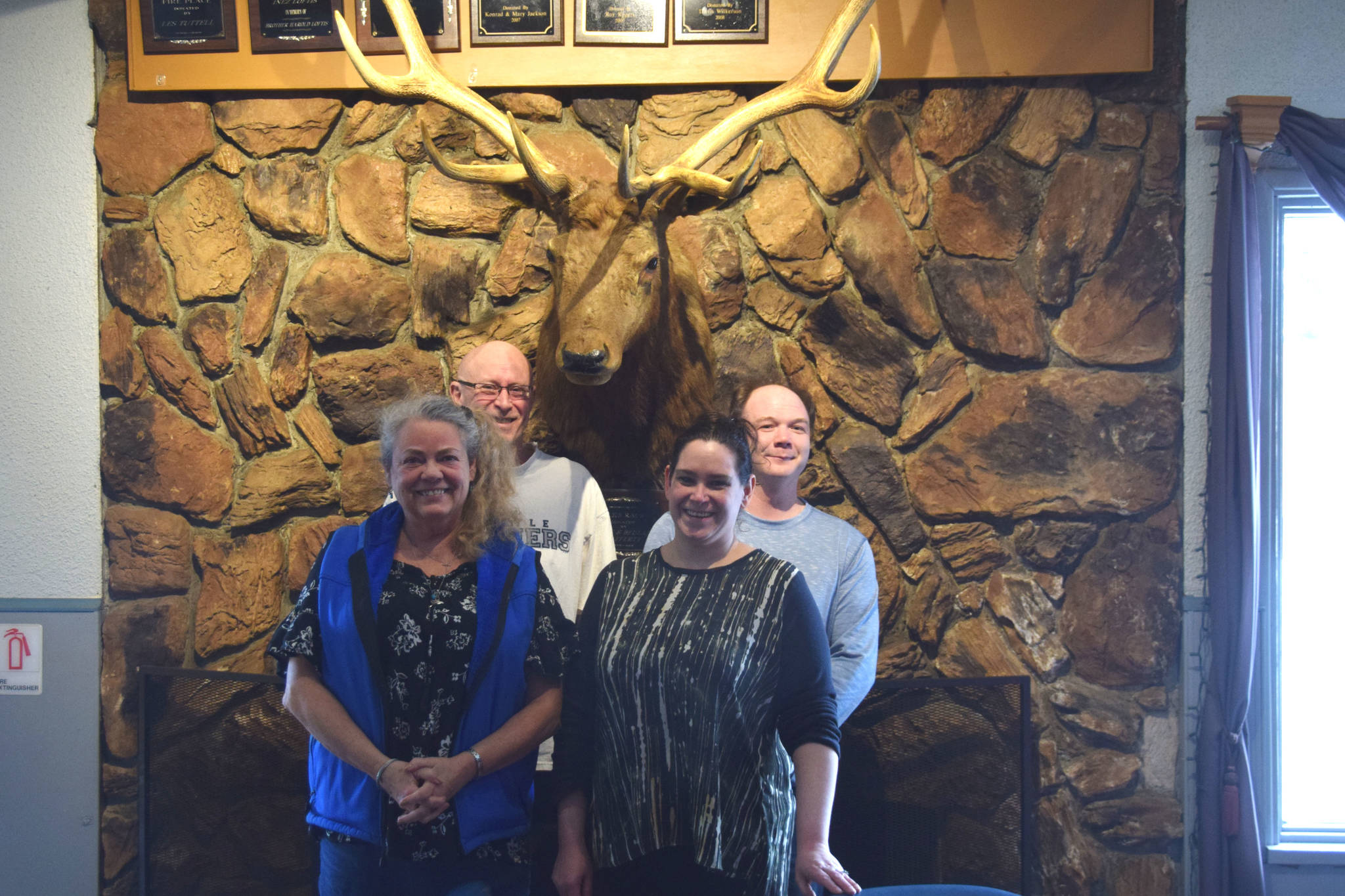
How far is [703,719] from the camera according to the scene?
1558 millimetres

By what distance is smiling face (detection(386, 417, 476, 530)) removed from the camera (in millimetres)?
1712

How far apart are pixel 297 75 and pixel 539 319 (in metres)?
1.06

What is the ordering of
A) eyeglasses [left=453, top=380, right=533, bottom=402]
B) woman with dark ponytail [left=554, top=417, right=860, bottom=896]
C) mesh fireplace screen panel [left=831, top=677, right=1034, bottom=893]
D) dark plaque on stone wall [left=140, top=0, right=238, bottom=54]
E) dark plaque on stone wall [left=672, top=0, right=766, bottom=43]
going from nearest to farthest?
woman with dark ponytail [left=554, top=417, right=860, bottom=896] → eyeglasses [left=453, top=380, right=533, bottom=402] → mesh fireplace screen panel [left=831, top=677, right=1034, bottom=893] → dark plaque on stone wall [left=672, top=0, right=766, bottom=43] → dark plaque on stone wall [left=140, top=0, right=238, bottom=54]

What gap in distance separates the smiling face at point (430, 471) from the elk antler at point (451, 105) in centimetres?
79

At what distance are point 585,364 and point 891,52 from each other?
1.41m

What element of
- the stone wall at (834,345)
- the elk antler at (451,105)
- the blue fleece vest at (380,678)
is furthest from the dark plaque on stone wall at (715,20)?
the blue fleece vest at (380,678)

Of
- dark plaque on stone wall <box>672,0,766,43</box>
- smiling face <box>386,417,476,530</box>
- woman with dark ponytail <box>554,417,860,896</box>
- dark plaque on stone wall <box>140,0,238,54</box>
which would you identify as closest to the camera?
woman with dark ponytail <box>554,417,860,896</box>

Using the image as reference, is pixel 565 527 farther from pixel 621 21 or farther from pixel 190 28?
pixel 190 28

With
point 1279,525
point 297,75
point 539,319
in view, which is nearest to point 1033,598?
point 1279,525

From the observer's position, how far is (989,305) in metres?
2.65

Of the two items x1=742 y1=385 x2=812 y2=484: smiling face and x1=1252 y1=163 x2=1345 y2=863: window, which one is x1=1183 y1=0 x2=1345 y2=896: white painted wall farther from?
x1=742 y1=385 x2=812 y2=484: smiling face

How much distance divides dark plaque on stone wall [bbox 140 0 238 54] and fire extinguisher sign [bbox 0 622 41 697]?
6.10ft

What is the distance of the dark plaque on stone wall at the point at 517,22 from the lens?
2686 mm

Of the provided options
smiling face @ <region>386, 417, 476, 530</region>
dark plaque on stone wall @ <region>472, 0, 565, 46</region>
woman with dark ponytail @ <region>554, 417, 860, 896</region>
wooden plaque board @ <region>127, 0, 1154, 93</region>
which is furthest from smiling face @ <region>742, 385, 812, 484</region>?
dark plaque on stone wall @ <region>472, 0, 565, 46</region>
